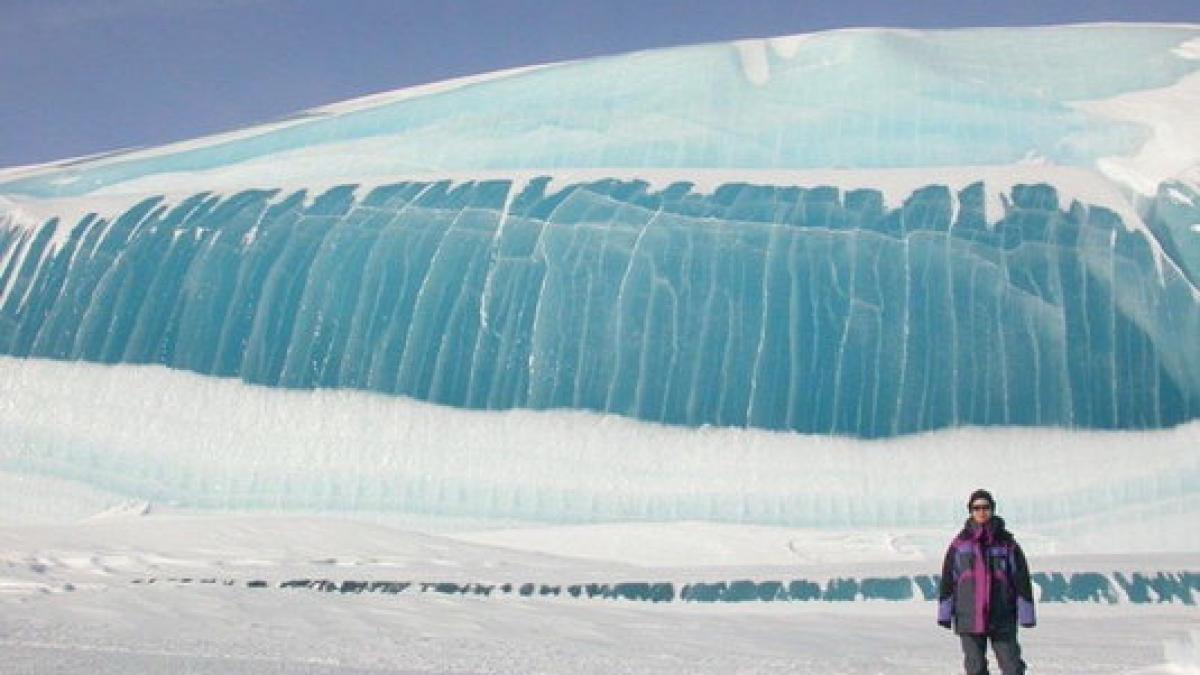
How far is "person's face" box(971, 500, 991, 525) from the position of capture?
7.12 m

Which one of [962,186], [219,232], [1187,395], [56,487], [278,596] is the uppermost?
[962,186]

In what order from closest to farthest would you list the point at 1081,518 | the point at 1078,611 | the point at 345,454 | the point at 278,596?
the point at 278,596
the point at 1078,611
the point at 1081,518
the point at 345,454

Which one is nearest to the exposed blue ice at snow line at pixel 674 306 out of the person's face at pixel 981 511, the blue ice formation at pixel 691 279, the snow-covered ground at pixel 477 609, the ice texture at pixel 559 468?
the blue ice formation at pixel 691 279

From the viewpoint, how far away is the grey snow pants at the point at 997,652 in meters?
7.25

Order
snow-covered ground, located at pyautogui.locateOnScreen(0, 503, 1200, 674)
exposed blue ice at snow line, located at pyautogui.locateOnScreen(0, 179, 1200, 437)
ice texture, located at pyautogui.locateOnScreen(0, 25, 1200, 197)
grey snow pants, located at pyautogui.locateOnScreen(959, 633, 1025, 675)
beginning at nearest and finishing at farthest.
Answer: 1. grey snow pants, located at pyautogui.locateOnScreen(959, 633, 1025, 675)
2. snow-covered ground, located at pyautogui.locateOnScreen(0, 503, 1200, 674)
3. exposed blue ice at snow line, located at pyautogui.locateOnScreen(0, 179, 1200, 437)
4. ice texture, located at pyautogui.locateOnScreen(0, 25, 1200, 197)

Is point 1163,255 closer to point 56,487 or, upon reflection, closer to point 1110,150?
point 1110,150

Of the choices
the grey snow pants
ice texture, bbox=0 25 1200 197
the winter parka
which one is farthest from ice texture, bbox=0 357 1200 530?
the winter parka

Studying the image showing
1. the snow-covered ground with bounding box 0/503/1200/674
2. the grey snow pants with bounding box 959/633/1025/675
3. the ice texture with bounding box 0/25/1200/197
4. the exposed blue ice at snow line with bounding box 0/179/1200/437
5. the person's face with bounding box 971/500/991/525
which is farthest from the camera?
the ice texture with bounding box 0/25/1200/197

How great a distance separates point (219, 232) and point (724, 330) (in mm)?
8304

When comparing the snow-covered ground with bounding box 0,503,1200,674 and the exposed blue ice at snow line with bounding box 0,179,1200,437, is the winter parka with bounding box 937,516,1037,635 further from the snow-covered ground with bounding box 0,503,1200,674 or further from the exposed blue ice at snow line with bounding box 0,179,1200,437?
the exposed blue ice at snow line with bounding box 0,179,1200,437

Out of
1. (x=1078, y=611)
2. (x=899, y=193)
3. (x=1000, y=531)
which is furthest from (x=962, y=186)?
(x=1000, y=531)

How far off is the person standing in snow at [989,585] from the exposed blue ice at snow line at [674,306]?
44.8 ft

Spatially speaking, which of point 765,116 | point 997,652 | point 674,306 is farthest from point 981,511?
point 765,116

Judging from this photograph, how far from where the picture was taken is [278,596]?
12.1 meters
